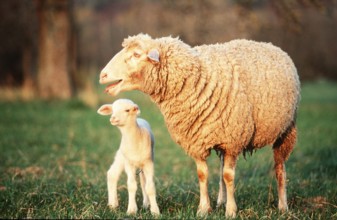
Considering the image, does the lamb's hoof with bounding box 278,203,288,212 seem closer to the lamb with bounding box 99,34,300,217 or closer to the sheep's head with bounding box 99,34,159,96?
the lamb with bounding box 99,34,300,217

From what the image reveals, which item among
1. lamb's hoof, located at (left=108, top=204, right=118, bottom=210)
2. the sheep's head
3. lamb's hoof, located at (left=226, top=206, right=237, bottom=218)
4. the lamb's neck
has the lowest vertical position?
lamb's hoof, located at (left=226, top=206, right=237, bottom=218)

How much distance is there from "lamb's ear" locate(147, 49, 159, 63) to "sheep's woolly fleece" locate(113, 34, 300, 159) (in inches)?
4.1

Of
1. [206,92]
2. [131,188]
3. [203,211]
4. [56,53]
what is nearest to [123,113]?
[131,188]

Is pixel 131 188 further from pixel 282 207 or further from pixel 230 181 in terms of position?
pixel 282 207

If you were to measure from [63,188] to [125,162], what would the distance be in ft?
3.22

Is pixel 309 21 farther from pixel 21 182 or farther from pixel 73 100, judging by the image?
pixel 21 182

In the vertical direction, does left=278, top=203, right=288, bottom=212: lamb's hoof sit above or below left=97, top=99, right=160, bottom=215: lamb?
below

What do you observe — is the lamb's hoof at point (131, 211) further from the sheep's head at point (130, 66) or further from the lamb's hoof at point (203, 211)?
the sheep's head at point (130, 66)

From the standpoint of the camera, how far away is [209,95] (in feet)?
16.4

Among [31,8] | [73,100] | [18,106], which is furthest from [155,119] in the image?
[31,8]

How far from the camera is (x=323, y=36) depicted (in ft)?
99.2

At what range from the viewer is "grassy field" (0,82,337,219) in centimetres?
485

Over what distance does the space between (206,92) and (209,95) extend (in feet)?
0.15

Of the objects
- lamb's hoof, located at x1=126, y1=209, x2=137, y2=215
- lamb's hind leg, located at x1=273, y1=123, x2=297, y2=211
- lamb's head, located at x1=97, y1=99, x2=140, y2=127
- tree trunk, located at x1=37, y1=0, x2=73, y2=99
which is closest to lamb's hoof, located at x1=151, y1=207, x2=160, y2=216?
lamb's hoof, located at x1=126, y1=209, x2=137, y2=215
